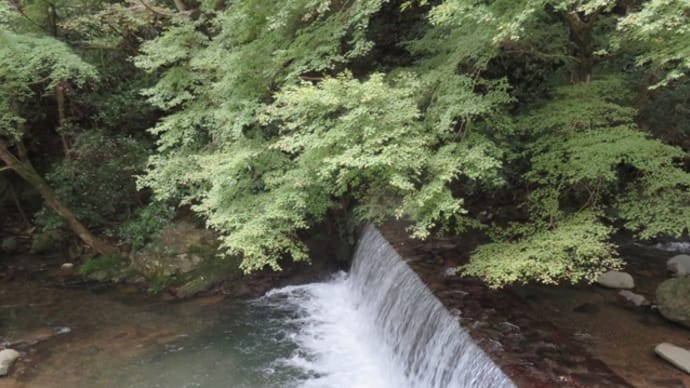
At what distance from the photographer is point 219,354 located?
7.83m

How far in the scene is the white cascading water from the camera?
17.6 feet

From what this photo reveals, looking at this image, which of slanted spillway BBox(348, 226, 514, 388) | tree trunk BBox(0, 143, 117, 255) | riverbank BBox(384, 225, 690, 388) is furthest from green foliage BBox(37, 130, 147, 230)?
riverbank BBox(384, 225, 690, 388)

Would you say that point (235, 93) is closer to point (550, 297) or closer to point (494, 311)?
point (494, 311)

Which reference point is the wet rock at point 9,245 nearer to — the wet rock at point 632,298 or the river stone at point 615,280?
the river stone at point 615,280

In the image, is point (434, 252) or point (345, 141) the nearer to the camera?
point (345, 141)

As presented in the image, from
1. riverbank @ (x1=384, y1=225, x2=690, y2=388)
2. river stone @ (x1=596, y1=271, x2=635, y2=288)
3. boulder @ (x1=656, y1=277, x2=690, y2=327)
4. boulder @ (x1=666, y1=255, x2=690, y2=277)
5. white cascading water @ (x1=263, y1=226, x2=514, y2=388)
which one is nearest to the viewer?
riverbank @ (x1=384, y1=225, x2=690, y2=388)

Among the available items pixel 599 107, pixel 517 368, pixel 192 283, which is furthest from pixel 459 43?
pixel 192 283

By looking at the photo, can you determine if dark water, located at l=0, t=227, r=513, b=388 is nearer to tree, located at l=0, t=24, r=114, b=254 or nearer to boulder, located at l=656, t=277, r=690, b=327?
boulder, located at l=656, t=277, r=690, b=327

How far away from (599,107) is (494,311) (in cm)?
271

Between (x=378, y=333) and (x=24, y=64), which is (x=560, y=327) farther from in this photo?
(x=24, y=64)

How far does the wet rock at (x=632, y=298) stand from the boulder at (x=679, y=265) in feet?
3.75

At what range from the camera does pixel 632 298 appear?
260 inches

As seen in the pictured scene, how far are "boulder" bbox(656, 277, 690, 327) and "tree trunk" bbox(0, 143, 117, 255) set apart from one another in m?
11.0

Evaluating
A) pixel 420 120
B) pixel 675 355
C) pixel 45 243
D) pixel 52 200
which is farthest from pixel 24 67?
pixel 675 355
